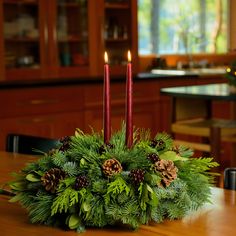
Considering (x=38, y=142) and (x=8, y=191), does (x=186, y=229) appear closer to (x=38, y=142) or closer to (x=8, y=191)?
(x=8, y=191)

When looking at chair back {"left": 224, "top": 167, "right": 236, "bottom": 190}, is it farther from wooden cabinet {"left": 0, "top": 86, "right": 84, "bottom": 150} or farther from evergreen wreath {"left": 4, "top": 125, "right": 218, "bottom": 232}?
wooden cabinet {"left": 0, "top": 86, "right": 84, "bottom": 150}

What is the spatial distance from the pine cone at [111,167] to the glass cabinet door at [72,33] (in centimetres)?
383

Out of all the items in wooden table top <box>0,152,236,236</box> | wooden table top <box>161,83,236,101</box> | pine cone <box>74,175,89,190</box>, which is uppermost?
pine cone <box>74,175,89,190</box>

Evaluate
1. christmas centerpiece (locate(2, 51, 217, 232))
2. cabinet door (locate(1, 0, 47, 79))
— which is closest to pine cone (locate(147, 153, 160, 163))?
christmas centerpiece (locate(2, 51, 217, 232))

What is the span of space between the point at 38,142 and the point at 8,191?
0.56 meters

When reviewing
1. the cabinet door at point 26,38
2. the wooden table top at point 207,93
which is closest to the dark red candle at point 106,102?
the wooden table top at point 207,93

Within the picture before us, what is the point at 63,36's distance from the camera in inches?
193

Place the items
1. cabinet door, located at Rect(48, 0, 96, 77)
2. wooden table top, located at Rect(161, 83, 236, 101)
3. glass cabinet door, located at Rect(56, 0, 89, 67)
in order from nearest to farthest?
wooden table top, located at Rect(161, 83, 236, 101) → cabinet door, located at Rect(48, 0, 96, 77) → glass cabinet door, located at Rect(56, 0, 89, 67)

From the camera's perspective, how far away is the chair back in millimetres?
1465

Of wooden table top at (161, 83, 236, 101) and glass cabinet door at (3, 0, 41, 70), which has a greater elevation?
glass cabinet door at (3, 0, 41, 70)

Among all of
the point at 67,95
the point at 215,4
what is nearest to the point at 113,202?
the point at 67,95

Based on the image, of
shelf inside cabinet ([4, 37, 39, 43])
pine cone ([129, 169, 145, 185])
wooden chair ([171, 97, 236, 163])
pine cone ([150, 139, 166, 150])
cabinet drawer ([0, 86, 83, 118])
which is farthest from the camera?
shelf inside cabinet ([4, 37, 39, 43])

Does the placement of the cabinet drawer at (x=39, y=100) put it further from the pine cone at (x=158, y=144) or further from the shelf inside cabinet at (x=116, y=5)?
the pine cone at (x=158, y=144)

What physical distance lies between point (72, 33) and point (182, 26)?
216 centimetres
